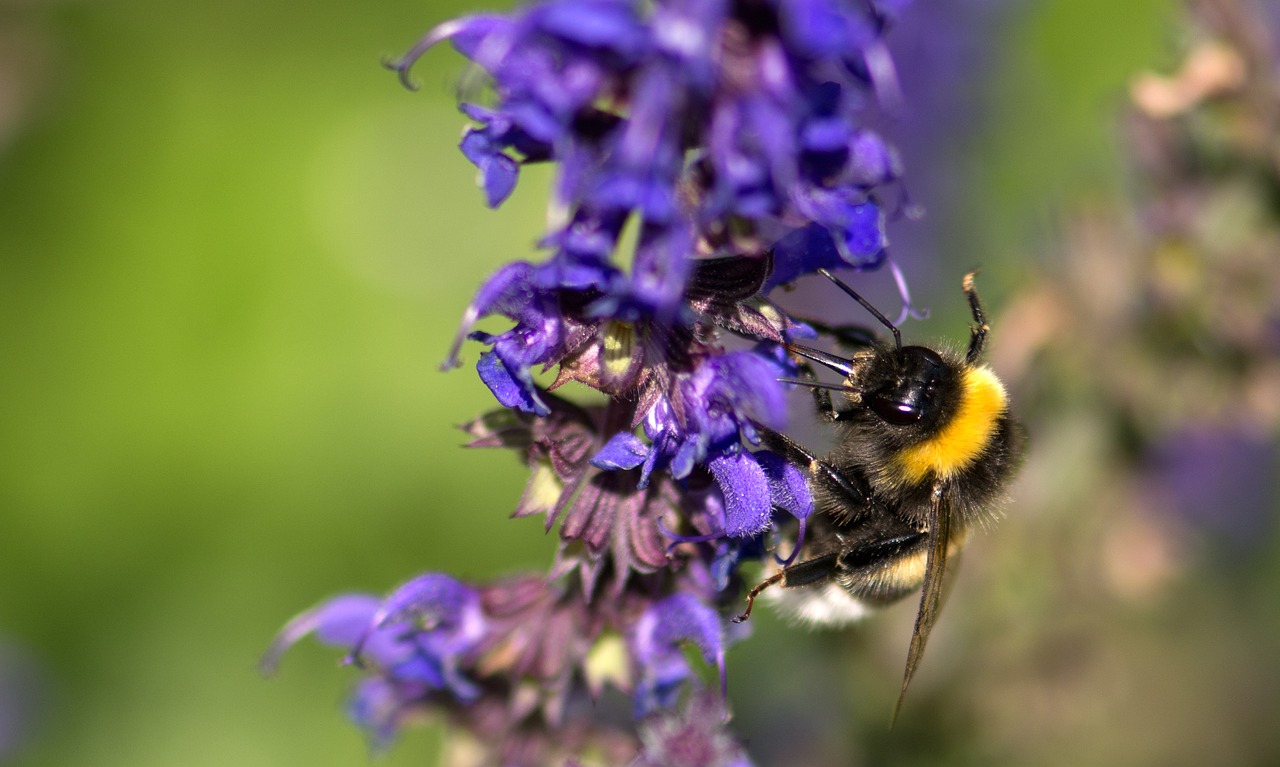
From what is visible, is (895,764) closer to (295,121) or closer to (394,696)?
(394,696)

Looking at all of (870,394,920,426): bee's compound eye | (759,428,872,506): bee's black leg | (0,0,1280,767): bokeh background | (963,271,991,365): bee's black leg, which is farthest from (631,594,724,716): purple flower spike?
(0,0,1280,767): bokeh background

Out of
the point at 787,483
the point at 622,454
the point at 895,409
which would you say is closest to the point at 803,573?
the point at 895,409

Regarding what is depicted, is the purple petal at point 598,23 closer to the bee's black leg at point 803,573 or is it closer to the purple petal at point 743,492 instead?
the purple petal at point 743,492

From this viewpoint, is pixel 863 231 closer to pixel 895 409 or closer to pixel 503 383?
pixel 503 383

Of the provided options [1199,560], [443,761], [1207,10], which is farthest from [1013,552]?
[443,761]

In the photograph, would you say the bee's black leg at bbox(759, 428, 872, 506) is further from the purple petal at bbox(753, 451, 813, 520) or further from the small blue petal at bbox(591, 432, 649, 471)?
the small blue petal at bbox(591, 432, 649, 471)

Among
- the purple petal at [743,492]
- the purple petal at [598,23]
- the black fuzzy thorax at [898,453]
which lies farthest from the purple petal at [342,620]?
the purple petal at [598,23]

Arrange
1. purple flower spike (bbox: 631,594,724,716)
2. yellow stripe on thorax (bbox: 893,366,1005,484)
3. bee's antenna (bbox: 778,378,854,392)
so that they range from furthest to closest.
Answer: yellow stripe on thorax (bbox: 893,366,1005,484), purple flower spike (bbox: 631,594,724,716), bee's antenna (bbox: 778,378,854,392)
